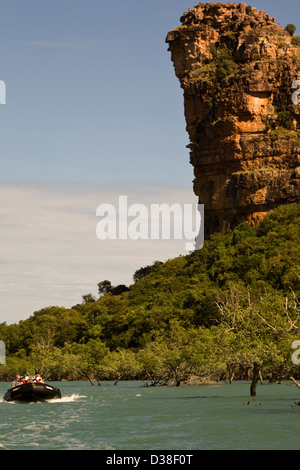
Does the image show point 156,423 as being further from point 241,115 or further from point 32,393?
point 241,115

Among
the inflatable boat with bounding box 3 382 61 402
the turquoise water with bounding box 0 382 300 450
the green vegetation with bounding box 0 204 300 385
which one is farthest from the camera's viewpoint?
the green vegetation with bounding box 0 204 300 385

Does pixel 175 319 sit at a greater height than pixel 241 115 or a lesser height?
lesser

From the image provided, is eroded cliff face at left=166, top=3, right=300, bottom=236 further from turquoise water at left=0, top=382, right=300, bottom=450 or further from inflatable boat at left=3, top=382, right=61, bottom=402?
inflatable boat at left=3, top=382, right=61, bottom=402

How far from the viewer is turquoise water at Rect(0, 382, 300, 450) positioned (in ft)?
96.0

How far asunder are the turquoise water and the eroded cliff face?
5825cm

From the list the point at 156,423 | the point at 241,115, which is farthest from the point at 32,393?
the point at 241,115

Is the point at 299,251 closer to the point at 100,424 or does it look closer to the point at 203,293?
the point at 203,293

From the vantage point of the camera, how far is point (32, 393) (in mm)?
47625

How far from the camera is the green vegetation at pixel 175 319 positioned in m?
64.8

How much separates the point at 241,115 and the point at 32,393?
70813mm

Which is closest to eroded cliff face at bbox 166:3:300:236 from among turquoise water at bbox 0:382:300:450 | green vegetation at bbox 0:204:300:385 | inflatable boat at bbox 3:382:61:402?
green vegetation at bbox 0:204:300:385

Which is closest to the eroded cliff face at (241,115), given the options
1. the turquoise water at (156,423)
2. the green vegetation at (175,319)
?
the green vegetation at (175,319)

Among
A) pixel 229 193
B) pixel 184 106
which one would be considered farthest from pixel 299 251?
pixel 184 106

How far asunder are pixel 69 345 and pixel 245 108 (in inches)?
1652
